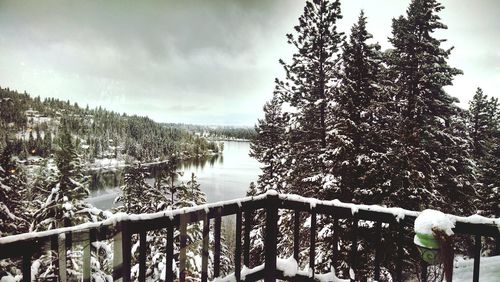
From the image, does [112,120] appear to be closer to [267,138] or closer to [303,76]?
[267,138]

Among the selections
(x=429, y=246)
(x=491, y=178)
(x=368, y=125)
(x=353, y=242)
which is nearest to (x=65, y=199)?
(x=353, y=242)

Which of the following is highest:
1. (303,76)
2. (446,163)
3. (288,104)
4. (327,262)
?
(303,76)

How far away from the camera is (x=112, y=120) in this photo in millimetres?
92688

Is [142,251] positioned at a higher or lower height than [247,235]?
higher

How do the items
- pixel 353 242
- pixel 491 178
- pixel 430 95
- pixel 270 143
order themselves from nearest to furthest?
pixel 353 242 < pixel 430 95 < pixel 491 178 < pixel 270 143

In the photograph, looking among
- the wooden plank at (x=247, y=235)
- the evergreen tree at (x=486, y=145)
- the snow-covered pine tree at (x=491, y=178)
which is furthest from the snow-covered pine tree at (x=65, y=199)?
the evergreen tree at (x=486, y=145)

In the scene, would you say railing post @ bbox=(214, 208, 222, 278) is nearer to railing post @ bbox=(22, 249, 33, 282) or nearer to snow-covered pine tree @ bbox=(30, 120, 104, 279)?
railing post @ bbox=(22, 249, 33, 282)

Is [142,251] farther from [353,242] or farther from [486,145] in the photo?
[486,145]

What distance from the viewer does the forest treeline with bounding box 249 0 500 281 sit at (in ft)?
30.1

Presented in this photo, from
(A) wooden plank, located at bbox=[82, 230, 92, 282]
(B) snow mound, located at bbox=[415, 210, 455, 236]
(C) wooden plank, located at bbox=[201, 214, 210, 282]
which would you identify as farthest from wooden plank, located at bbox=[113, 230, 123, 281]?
(B) snow mound, located at bbox=[415, 210, 455, 236]

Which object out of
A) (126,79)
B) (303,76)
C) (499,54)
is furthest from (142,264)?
(126,79)

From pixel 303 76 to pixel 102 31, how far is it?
1391 centimetres

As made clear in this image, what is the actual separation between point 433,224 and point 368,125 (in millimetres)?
7884

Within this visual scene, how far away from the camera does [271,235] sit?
10.5 feet
